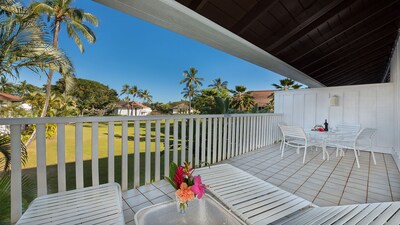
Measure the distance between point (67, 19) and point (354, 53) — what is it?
1317cm

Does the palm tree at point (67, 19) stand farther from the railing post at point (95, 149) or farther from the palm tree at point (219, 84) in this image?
the palm tree at point (219, 84)

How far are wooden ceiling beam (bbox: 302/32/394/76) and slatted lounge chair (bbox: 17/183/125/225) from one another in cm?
553

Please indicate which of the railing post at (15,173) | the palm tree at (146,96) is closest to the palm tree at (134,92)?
the palm tree at (146,96)

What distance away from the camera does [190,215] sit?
138cm

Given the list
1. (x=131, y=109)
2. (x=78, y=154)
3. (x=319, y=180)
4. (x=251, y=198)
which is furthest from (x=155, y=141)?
(x=131, y=109)

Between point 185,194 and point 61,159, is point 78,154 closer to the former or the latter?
point 61,159

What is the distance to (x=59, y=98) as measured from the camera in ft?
47.5

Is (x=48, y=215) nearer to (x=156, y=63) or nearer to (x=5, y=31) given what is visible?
(x=5, y=31)

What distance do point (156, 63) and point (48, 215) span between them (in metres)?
35.1

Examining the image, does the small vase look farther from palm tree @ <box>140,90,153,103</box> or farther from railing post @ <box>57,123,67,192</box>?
palm tree @ <box>140,90,153,103</box>

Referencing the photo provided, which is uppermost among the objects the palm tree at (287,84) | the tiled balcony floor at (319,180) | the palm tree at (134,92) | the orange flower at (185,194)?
the palm tree at (134,92)

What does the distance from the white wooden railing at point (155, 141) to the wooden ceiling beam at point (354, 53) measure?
193 centimetres

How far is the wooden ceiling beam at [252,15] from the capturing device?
2178 millimetres

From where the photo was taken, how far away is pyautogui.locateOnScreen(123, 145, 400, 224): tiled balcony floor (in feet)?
A: 7.68
